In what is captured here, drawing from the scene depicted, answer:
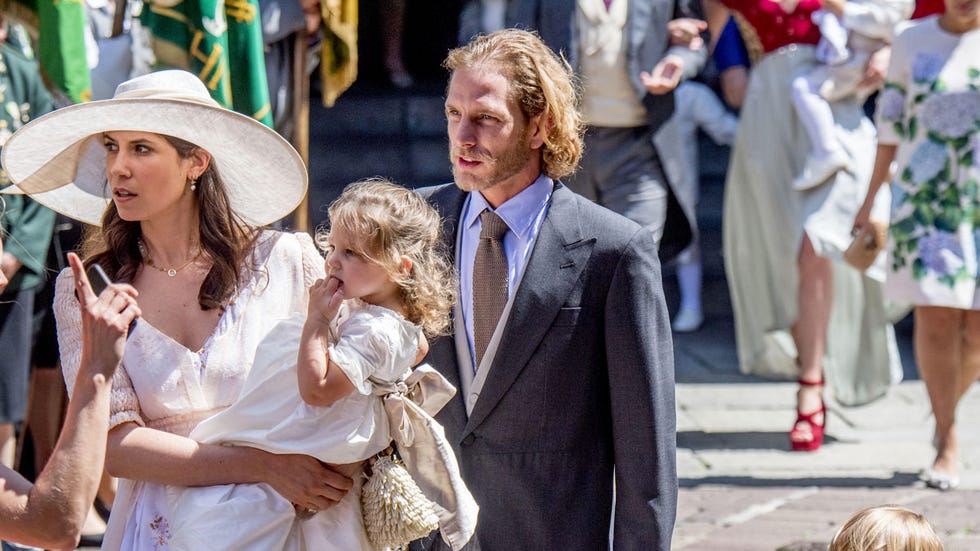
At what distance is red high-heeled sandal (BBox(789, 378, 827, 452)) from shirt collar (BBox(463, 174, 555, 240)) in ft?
11.0

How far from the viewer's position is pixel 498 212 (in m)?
3.19

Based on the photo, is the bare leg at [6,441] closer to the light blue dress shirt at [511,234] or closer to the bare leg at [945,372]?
the light blue dress shirt at [511,234]

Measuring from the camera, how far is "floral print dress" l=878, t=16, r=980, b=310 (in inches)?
221

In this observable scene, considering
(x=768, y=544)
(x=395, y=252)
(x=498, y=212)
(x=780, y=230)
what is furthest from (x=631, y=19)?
(x=395, y=252)

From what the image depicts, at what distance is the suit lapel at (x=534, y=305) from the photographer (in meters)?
3.07

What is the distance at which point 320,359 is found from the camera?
8.80 ft

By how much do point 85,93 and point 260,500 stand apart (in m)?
2.59

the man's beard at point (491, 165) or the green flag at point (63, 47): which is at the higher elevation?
the man's beard at point (491, 165)

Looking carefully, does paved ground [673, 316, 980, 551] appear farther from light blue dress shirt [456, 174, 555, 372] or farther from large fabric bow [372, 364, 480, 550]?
large fabric bow [372, 364, 480, 550]

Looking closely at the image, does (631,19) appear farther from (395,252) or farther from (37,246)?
(395,252)

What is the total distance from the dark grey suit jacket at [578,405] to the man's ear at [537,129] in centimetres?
20

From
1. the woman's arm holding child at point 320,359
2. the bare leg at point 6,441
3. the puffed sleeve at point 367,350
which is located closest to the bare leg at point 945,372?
the bare leg at point 6,441

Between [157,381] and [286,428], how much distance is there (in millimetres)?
303

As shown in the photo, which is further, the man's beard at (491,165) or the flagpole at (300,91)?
the flagpole at (300,91)
